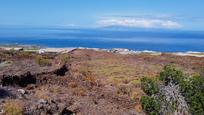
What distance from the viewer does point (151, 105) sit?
607 inches

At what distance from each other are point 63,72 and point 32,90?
6549 millimetres

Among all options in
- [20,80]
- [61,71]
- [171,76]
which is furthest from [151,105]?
[61,71]

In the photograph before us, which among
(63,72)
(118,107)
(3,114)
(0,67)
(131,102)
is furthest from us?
(63,72)

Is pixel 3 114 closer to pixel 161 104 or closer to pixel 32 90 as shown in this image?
pixel 161 104

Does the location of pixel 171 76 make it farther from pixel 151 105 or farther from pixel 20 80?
pixel 20 80

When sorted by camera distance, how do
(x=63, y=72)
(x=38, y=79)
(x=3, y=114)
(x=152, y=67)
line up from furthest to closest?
(x=152, y=67)
(x=63, y=72)
(x=38, y=79)
(x=3, y=114)

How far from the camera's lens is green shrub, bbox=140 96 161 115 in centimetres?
1513

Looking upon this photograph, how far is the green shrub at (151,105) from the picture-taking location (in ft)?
49.6

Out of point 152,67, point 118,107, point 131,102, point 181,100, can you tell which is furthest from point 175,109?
point 152,67

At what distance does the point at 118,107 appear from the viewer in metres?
18.6

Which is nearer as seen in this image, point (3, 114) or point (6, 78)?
point (3, 114)

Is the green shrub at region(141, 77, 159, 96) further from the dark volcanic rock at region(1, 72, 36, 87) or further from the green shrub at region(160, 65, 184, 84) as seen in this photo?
the dark volcanic rock at region(1, 72, 36, 87)

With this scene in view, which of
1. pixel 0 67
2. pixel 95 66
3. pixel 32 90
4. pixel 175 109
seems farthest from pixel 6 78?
pixel 95 66

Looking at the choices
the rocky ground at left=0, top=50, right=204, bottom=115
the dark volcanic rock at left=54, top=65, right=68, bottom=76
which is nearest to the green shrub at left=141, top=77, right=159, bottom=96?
the rocky ground at left=0, top=50, right=204, bottom=115
